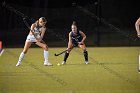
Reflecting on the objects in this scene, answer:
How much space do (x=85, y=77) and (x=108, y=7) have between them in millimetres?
13167

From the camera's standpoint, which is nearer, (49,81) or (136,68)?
(49,81)

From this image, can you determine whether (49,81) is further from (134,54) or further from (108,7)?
(108,7)

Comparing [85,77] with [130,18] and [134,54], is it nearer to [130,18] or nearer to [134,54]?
[134,54]

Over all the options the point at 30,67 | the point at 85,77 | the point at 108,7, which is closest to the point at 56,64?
the point at 30,67

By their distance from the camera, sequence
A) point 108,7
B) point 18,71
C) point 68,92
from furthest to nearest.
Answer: point 108,7 → point 18,71 → point 68,92

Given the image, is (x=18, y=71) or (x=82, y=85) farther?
(x=18, y=71)

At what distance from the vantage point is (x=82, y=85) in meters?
12.7

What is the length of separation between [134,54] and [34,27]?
6447 millimetres

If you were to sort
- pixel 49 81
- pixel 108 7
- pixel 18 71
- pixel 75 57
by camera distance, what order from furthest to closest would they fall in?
pixel 108 7, pixel 75 57, pixel 18 71, pixel 49 81

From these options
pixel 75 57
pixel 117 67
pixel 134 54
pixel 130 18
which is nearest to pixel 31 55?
pixel 75 57

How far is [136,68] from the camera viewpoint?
16.3 meters

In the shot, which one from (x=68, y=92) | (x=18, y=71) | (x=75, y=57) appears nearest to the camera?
(x=68, y=92)

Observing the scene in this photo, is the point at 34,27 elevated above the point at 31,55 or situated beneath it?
elevated above

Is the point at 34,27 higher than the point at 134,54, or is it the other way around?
the point at 34,27
